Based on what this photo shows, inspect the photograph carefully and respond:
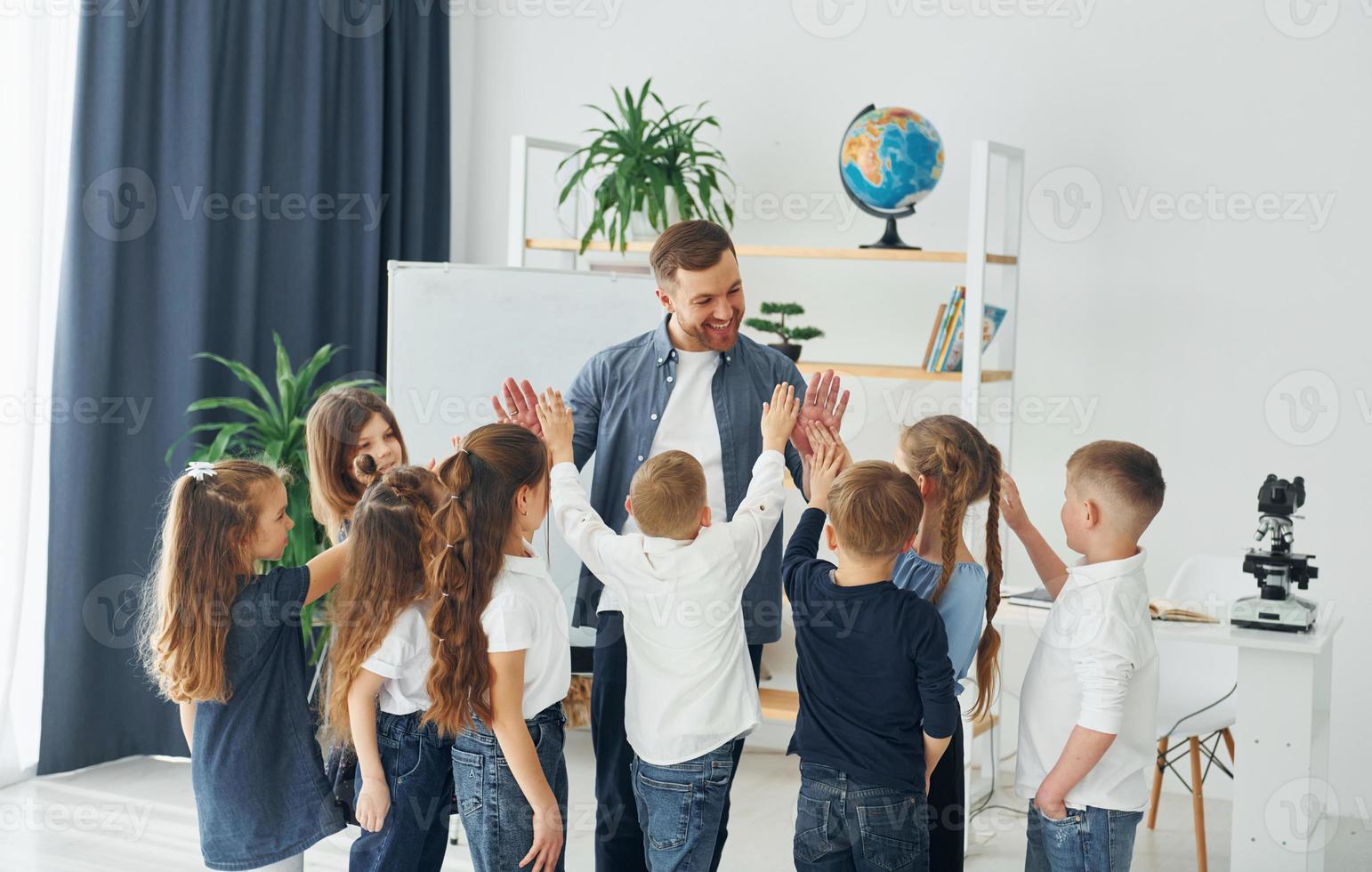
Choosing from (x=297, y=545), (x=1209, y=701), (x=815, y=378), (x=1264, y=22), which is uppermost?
(x=1264, y=22)

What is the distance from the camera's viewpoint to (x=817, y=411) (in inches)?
83.4

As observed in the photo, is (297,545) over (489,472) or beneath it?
beneath

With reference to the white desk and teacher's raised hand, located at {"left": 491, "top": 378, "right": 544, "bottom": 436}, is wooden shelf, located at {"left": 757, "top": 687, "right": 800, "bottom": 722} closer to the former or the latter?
the white desk

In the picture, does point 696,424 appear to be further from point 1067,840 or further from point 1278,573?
point 1278,573

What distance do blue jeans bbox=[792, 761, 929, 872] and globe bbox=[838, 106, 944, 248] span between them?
196 centimetres

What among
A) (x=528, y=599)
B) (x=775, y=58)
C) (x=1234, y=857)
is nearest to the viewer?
(x=528, y=599)

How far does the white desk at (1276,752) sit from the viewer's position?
246cm

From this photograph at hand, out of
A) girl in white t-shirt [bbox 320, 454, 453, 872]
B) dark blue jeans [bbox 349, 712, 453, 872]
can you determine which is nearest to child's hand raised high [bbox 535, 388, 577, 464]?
girl in white t-shirt [bbox 320, 454, 453, 872]

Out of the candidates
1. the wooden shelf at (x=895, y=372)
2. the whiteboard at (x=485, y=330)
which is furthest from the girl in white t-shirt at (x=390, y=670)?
the wooden shelf at (x=895, y=372)

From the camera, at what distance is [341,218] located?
3.94m

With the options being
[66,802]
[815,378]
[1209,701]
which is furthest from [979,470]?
[66,802]

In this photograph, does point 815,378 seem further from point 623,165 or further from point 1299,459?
point 1299,459

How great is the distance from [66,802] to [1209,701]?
280cm

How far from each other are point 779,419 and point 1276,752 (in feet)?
4.15
